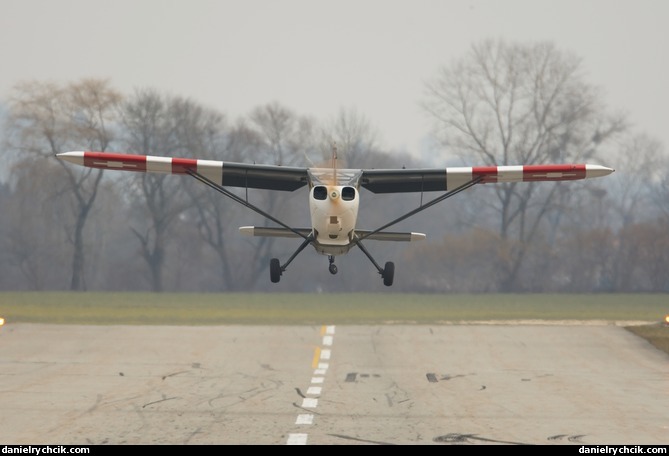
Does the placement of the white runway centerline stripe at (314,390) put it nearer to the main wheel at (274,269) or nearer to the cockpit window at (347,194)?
the main wheel at (274,269)

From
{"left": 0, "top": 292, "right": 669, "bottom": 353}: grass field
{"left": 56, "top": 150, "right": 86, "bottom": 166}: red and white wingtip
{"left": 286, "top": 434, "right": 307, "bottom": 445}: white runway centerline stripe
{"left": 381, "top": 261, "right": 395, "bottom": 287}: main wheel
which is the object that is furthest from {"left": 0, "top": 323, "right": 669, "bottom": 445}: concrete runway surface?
{"left": 56, "top": 150, "right": 86, "bottom": 166}: red and white wingtip

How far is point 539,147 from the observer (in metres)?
68.5

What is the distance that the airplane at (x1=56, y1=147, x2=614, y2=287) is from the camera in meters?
18.4

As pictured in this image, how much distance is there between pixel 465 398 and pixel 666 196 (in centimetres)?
4860

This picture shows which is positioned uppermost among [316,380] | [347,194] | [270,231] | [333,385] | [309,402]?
[347,194]

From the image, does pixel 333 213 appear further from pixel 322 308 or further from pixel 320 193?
pixel 322 308

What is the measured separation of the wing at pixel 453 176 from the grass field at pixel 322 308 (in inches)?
879

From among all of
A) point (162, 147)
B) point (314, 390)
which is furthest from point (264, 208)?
point (314, 390)

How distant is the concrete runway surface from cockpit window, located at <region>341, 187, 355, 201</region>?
465 cm

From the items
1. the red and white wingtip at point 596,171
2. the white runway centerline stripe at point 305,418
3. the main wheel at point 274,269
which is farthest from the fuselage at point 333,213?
the white runway centerline stripe at point 305,418

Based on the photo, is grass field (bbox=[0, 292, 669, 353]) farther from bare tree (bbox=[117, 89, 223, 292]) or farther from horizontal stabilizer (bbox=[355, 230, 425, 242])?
horizontal stabilizer (bbox=[355, 230, 425, 242])

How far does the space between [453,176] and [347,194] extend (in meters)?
3.60

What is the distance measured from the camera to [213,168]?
21141 mm

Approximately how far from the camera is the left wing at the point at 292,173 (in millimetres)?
20844
